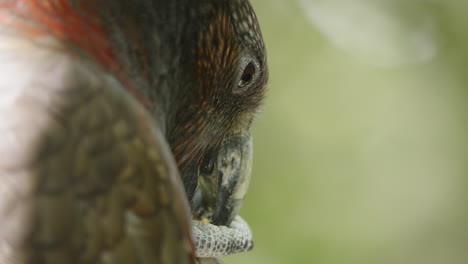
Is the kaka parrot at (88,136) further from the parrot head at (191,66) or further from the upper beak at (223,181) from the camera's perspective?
the upper beak at (223,181)

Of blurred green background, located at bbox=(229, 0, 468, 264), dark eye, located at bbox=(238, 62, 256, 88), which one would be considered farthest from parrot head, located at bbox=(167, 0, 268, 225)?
blurred green background, located at bbox=(229, 0, 468, 264)

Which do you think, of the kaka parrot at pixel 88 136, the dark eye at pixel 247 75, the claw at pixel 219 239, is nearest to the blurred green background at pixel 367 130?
the claw at pixel 219 239

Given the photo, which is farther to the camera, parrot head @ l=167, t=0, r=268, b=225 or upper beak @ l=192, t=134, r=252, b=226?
upper beak @ l=192, t=134, r=252, b=226

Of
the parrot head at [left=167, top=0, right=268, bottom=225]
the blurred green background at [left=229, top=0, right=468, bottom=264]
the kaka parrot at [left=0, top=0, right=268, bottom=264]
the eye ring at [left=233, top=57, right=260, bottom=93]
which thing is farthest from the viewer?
the blurred green background at [left=229, top=0, right=468, bottom=264]

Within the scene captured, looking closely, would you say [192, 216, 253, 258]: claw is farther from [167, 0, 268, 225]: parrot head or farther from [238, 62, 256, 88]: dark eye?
[238, 62, 256, 88]: dark eye

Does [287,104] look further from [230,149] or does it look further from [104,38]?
[104,38]

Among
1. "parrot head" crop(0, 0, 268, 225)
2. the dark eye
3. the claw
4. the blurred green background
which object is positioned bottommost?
the claw

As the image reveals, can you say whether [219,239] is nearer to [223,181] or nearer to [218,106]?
[223,181]
